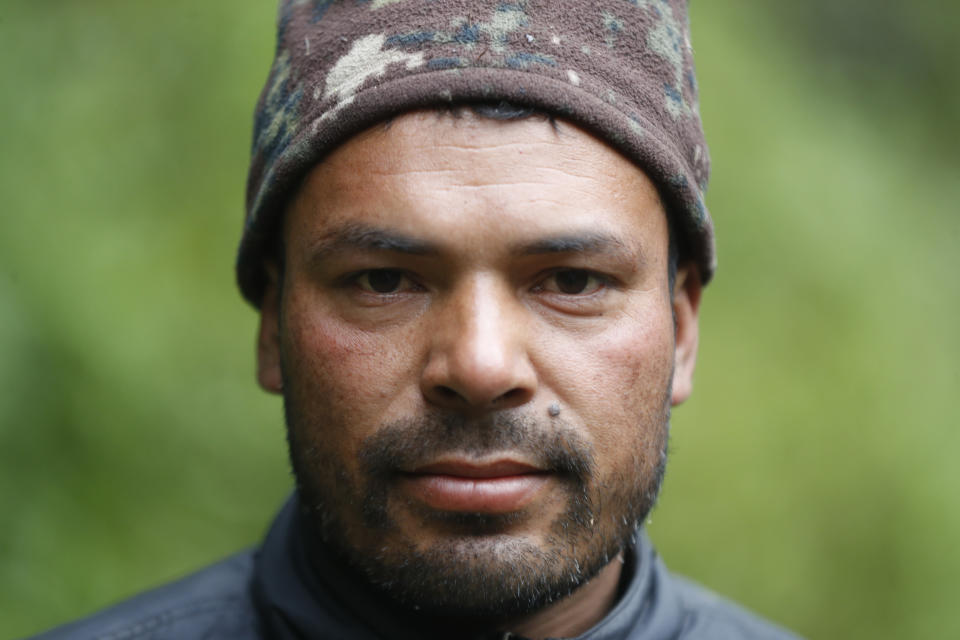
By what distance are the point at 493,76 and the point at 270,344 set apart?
98cm

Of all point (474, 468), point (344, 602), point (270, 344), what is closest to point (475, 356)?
point (474, 468)

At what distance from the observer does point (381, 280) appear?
7.20ft

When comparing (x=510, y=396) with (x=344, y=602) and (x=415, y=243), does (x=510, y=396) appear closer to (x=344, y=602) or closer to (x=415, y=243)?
(x=415, y=243)

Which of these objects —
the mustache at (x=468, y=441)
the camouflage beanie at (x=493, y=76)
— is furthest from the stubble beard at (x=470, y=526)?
the camouflage beanie at (x=493, y=76)

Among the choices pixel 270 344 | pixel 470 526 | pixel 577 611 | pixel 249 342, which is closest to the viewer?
pixel 470 526

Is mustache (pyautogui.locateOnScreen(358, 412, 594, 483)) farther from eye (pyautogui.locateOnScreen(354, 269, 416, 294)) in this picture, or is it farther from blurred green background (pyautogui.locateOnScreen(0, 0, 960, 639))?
blurred green background (pyautogui.locateOnScreen(0, 0, 960, 639))

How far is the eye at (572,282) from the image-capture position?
2182mm

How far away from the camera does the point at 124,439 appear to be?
407 cm

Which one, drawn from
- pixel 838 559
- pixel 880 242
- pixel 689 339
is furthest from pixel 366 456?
pixel 880 242

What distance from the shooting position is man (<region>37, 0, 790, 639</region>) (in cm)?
208

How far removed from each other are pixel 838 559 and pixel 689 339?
7.70 feet

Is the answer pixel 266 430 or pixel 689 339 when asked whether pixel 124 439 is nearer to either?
pixel 266 430

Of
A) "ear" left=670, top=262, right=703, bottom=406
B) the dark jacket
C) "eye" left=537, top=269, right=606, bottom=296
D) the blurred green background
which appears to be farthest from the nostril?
the blurred green background

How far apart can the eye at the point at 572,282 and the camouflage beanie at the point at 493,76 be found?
0.96ft
